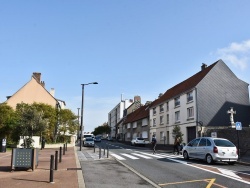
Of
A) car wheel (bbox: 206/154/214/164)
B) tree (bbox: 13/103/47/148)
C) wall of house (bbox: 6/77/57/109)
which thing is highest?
wall of house (bbox: 6/77/57/109)

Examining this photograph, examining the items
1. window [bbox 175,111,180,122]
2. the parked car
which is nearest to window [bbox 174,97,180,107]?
window [bbox 175,111,180,122]

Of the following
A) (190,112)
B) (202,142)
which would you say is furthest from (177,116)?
(202,142)

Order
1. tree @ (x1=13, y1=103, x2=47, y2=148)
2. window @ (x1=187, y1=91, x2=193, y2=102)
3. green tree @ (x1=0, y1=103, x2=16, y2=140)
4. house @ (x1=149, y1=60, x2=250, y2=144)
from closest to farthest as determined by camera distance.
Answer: tree @ (x1=13, y1=103, x2=47, y2=148) → house @ (x1=149, y1=60, x2=250, y2=144) → green tree @ (x1=0, y1=103, x2=16, y2=140) → window @ (x1=187, y1=91, x2=193, y2=102)

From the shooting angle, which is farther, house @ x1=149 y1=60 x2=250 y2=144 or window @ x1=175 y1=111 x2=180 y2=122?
window @ x1=175 y1=111 x2=180 y2=122

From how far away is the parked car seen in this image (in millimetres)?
16000

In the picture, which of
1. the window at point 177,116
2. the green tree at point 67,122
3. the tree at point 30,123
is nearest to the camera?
the tree at point 30,123

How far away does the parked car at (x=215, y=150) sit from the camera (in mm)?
16000

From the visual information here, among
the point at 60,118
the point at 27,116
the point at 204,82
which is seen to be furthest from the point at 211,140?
the point at 60,118

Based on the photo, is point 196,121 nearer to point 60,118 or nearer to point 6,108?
point 60,118

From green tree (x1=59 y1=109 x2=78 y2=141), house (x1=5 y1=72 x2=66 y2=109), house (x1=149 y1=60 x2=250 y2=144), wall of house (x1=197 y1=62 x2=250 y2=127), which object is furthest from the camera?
house (x1=5 y1=72 x2=66 y2=109)

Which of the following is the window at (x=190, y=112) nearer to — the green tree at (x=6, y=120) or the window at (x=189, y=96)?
the window at (x=189, y=96)

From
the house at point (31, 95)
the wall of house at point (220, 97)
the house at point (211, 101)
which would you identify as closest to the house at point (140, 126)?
the house at point (211, 101)

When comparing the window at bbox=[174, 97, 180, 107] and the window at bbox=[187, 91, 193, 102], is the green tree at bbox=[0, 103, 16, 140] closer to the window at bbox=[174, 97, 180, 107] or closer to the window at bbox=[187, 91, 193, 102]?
the window at bbox=[174, 97, 180, 107]

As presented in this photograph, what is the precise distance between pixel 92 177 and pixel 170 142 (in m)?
31.8
